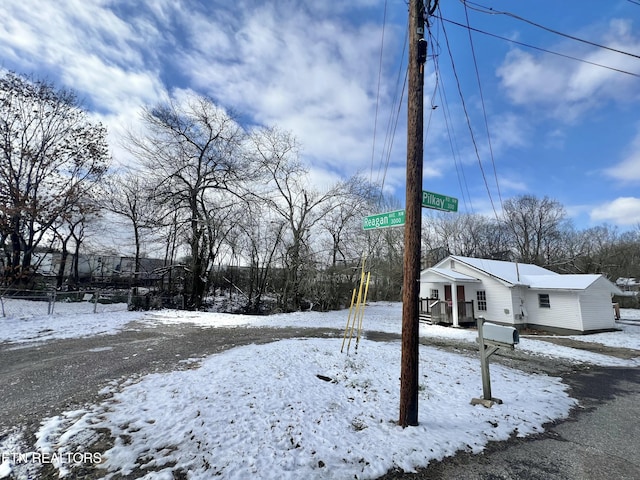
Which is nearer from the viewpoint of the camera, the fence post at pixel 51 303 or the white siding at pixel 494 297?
the fence post at pixel 51 303

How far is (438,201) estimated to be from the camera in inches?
159

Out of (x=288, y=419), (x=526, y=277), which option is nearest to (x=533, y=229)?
(x=526, y=277)

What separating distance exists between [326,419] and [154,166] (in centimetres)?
1741

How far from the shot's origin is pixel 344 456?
288 centimetres

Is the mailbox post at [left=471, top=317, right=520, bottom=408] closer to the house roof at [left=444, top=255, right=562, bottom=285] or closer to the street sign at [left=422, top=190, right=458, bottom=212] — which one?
the street sign at [left=422, top=190, right=458, bottom=212]

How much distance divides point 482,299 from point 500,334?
41.3ft

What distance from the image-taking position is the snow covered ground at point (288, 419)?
267 cm

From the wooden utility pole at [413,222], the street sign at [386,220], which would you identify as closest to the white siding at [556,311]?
the street sign at [386,220]

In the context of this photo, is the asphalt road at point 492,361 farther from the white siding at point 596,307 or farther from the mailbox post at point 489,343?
the white siding at point 596,307

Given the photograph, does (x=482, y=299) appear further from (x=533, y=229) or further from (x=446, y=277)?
(x=533, y=229)

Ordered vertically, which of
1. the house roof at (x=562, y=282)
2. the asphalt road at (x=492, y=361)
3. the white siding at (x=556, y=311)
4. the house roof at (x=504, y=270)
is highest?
the house roof at (x=504, y=270)

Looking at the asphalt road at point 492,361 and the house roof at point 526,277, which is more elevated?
the house roof at point 526,277

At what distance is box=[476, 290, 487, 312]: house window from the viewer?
599 inches

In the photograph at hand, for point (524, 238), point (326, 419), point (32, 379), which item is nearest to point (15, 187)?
point (32, 379)
